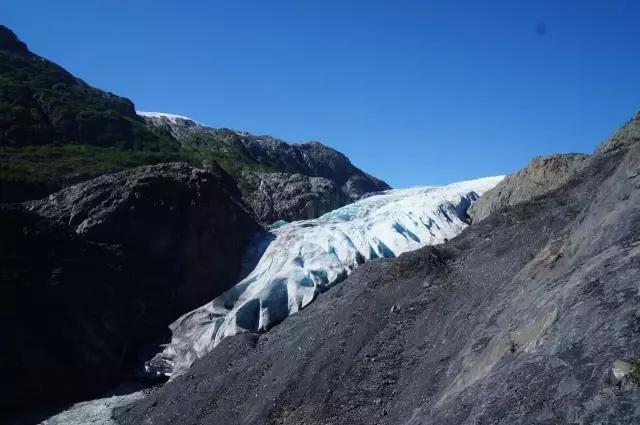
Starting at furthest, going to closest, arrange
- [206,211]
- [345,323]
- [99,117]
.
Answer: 1. [99,117]
2. [206,211]
3. [345,323]

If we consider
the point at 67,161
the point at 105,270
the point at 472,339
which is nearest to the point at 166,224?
the point at 105,270

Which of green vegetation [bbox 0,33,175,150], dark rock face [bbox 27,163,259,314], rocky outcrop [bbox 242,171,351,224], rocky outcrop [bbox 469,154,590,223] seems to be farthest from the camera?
green vegetation [bbox 0,33,175,150]

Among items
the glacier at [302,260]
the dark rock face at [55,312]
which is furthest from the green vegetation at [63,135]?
the glacier at [302,260]

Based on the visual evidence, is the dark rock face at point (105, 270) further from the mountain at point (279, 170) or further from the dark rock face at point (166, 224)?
the mountain at point (279, 170)

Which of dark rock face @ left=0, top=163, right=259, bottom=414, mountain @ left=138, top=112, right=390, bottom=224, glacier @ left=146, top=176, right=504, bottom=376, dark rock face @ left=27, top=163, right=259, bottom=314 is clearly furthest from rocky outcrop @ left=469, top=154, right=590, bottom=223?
mountain @ left=138, top=112, right=390, bottom=224

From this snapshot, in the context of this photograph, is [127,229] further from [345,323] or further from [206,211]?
[345,323]

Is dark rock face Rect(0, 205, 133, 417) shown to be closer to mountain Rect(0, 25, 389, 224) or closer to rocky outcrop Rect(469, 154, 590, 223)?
mountain Rect(0, 25, 389, 224)

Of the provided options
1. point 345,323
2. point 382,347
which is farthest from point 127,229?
point 382,347
